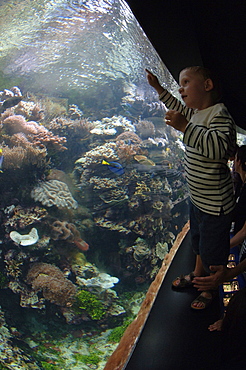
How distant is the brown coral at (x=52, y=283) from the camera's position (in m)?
1.81

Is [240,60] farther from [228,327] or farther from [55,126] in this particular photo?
[55,126]

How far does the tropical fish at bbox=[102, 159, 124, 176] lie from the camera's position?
2848 mm

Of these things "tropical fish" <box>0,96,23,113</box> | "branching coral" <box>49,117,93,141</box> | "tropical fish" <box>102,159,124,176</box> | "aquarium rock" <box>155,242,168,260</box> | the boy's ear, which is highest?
"tropical fish" <box>0,96,23,113</box>

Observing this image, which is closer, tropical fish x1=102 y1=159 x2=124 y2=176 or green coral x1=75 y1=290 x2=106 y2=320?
green coral x1=75 y1=290 x2=106 y2=320

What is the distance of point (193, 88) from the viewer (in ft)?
4.33

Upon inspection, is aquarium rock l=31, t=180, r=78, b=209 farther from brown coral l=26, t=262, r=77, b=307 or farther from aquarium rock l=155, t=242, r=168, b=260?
aquarium rock l=155, t=242, r=168, b=260

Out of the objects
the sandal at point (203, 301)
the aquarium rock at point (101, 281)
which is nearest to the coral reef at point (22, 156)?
the aquarium rock at point (101, 281)

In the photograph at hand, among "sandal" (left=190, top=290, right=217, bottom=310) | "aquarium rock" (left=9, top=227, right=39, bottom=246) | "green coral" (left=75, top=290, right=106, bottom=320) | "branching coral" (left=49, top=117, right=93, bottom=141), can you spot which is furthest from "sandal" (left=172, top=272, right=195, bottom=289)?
"branching coral" (left=49, top=117, right=93, bottom=141)

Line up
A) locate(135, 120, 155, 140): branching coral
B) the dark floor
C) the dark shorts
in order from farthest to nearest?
1. locate(135, 120, 155, 140): branching coral
2. the dark shorts
3. the dark floor

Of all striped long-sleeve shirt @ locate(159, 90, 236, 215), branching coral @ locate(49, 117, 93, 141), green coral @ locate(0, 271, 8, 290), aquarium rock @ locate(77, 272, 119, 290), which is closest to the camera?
striped long-sleeve shirt @ locate(159, 90, 236, 215)

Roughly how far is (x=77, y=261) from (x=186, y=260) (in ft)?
4.20

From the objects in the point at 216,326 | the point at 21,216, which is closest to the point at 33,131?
the point at 21,216

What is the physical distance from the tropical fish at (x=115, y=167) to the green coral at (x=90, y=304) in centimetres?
148

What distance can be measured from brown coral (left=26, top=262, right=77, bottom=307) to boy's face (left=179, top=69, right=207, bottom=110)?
68.1 inches
